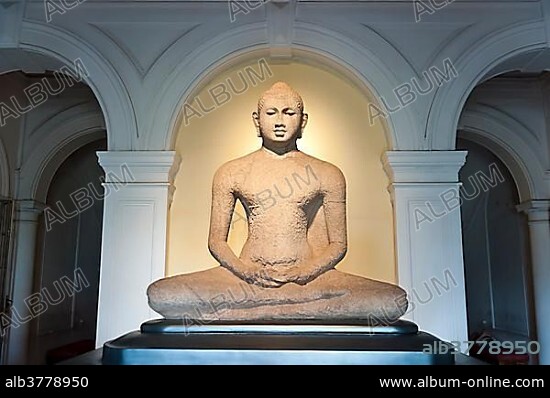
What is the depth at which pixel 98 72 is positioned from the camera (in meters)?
4.83

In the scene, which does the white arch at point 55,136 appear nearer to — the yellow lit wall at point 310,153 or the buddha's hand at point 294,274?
the yellow lit wall at point 310,153

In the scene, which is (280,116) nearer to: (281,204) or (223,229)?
(281,204)

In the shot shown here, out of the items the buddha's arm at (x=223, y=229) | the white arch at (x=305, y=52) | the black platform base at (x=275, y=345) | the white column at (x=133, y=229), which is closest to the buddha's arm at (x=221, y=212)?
the buddha's arm at (x=223, y=229)

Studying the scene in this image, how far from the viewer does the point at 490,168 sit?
27.5 feet

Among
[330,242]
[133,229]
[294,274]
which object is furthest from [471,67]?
[133,229]

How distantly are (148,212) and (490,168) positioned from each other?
6.17 m

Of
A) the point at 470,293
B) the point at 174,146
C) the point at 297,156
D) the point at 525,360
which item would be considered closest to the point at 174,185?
the point at 174,146

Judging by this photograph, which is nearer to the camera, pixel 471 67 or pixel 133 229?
pixel 133 229

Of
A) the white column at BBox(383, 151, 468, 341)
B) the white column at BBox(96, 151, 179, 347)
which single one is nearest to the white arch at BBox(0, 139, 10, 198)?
the white column at BBox(96, 151, 179, 347)

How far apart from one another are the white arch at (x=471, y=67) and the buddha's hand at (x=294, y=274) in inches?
86.2

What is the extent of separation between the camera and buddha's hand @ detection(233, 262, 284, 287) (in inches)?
119

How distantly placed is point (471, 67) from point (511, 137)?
8.12 ft
